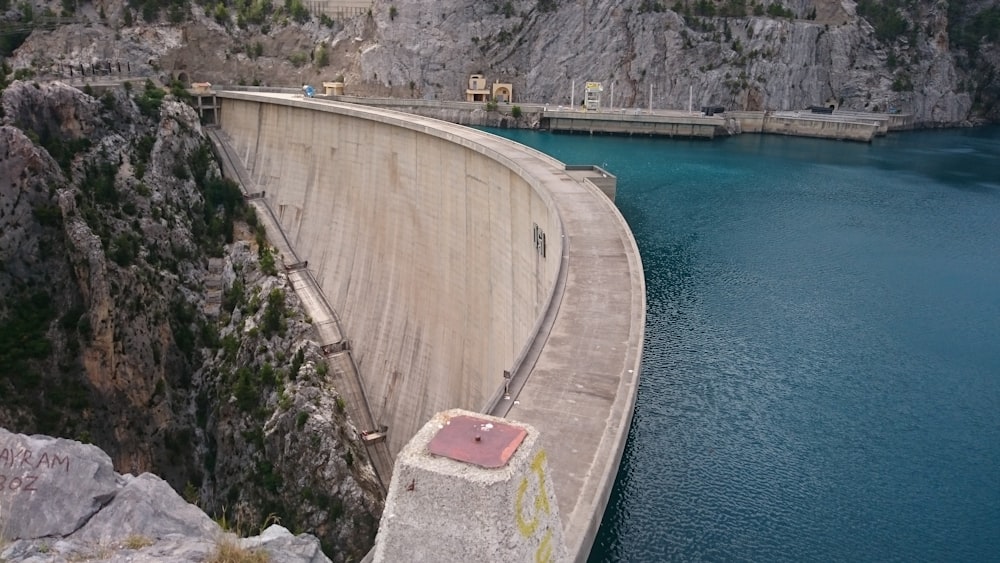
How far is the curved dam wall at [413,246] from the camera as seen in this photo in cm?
2530

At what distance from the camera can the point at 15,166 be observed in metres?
28.5

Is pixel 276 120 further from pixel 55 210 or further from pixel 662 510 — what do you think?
pixel 662 510

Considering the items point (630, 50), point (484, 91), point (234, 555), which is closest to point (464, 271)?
point (234, 555)

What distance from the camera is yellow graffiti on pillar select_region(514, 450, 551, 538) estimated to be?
251 inches

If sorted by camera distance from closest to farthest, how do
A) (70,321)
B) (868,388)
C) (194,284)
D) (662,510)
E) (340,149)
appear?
1. (662,510)
2. (868,388)
3. (70,321)
4. (194,284)
5. (340,149)

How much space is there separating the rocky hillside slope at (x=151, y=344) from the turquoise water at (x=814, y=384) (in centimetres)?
1149

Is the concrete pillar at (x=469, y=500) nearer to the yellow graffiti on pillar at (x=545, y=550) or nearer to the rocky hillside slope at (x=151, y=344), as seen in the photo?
the yellow graffiti on pillar at (x=545, y=550)

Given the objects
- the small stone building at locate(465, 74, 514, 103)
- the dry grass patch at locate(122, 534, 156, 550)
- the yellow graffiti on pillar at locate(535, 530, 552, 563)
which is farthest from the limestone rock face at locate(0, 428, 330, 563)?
the small stone building at locate(465, 74, 514, 103)

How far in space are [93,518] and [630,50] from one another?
240ft

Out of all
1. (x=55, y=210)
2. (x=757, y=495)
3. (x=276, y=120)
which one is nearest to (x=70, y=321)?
(x=55, y=210)

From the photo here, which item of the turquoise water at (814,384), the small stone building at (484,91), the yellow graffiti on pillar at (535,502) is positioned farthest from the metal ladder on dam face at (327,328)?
the small stone building at (484,91)

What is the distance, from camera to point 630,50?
74562 mm

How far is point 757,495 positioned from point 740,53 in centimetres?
6643

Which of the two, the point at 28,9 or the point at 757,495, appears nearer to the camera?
the point at 757,495
